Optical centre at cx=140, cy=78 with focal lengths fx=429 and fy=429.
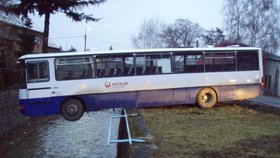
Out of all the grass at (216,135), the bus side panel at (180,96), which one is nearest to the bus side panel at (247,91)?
the bus side panel at (180,96)

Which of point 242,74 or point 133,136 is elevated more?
point 242,74

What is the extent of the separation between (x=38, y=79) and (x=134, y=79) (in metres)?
4.11

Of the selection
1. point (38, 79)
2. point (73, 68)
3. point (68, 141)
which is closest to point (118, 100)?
point (73, 68)

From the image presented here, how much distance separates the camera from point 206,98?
2002cm

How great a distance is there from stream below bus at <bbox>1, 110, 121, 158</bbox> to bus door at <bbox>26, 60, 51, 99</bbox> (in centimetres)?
180

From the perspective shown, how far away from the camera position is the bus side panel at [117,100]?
1850 centimetres

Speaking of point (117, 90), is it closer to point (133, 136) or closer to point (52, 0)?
point (133, 136)

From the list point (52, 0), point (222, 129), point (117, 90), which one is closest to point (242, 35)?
point (52, 0)

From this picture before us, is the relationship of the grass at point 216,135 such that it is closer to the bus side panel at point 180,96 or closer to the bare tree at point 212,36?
the bus side panel at point 180,96

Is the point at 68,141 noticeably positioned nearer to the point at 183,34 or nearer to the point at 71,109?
the point at 71,109

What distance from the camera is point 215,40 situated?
80438 mm

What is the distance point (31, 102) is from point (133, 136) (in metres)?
7.54

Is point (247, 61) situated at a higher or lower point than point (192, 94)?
higher

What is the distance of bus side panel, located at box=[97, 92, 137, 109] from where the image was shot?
18500 millimetres
